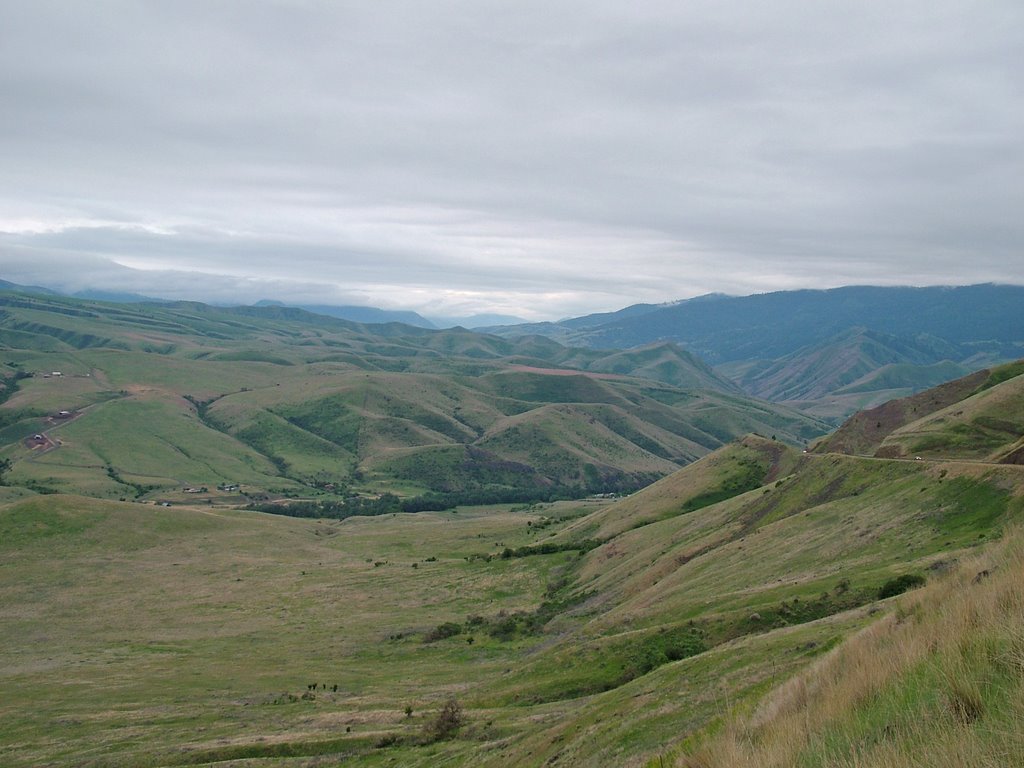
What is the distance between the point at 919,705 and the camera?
8477 millimetres

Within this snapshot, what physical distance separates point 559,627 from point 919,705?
6827 centimetres

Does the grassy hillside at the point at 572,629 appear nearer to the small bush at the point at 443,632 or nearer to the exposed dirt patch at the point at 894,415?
the small bush at the point at 443,632

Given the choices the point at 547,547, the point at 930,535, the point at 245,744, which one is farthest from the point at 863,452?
the point at 245,744

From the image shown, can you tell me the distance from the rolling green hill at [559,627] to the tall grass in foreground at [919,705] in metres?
0.06

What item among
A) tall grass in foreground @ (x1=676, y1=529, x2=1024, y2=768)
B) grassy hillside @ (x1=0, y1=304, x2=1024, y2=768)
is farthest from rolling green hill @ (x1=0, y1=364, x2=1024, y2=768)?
grassy hillside @ (x1=0, y1=304, x2=1024, y2=768)

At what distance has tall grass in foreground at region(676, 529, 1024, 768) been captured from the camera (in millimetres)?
6996

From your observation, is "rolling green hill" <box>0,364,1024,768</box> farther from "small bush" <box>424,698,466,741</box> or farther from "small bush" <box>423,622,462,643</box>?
"small bush" <box>423,622,462,643</box>

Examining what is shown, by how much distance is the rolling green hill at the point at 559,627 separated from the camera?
16172mm

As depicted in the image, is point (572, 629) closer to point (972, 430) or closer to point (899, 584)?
point (899, 584)

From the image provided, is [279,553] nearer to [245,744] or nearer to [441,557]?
[441,557]

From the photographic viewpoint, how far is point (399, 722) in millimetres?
47781

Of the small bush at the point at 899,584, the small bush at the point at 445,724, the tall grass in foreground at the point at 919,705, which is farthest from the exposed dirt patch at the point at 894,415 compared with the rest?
the tall grass in foreground at the point at 919,705

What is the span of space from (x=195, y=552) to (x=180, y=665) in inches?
2519

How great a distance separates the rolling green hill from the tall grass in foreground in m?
0.06
